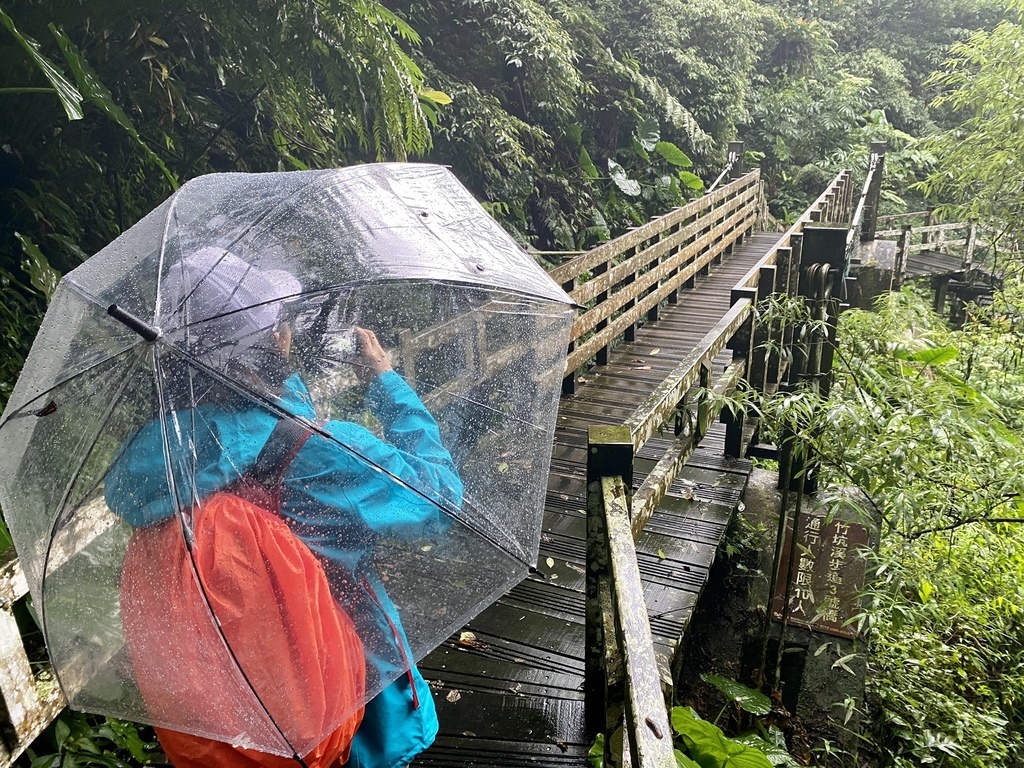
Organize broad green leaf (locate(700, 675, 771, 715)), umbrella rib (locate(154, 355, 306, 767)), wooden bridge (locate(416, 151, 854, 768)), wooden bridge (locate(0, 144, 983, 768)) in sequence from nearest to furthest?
umbrella rib (locate(154, 355, 306, 767)), wooden bridge (locate(0, 144, 983, 768)), wooden bridge (locate(416, 151, 854, 768)), broad green leaf (locate(700, 675, 771, 715))

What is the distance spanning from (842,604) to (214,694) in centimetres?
354

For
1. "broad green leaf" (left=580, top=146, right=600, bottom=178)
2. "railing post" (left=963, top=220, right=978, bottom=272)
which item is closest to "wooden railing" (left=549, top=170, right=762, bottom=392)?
"broad green leaf" (left=580, top=146, right=600, bottom=178)

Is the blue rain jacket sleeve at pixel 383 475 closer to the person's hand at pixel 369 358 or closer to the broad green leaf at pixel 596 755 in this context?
the person's hand at pixel 369 358

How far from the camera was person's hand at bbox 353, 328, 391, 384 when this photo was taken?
1.60 m

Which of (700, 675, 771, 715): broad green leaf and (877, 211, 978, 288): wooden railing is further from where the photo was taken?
(877, 211, 978, 288): wooden railing

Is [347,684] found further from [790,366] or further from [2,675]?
[790,366]

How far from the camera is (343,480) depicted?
1.42 metres

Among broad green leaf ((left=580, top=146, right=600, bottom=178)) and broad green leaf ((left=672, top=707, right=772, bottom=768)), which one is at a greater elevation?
broad green leaf ((left=580, top=146, right=600, bottom=178))

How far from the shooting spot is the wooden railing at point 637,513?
1.68 m

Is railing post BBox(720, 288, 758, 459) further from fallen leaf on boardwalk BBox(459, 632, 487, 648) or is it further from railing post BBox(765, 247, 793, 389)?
fallen leaf on boardwalk BBox(459, 632, 487, 648)

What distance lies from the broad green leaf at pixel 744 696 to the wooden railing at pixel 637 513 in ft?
3.96

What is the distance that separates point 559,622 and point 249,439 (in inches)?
88.7

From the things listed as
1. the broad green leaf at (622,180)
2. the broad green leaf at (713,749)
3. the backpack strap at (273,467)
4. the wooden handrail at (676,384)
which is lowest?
the broad green leaf at (713,749)

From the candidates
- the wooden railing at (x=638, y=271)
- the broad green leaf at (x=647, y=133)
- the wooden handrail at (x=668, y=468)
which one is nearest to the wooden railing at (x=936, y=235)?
the wooden railing at (x=638, y=271)
